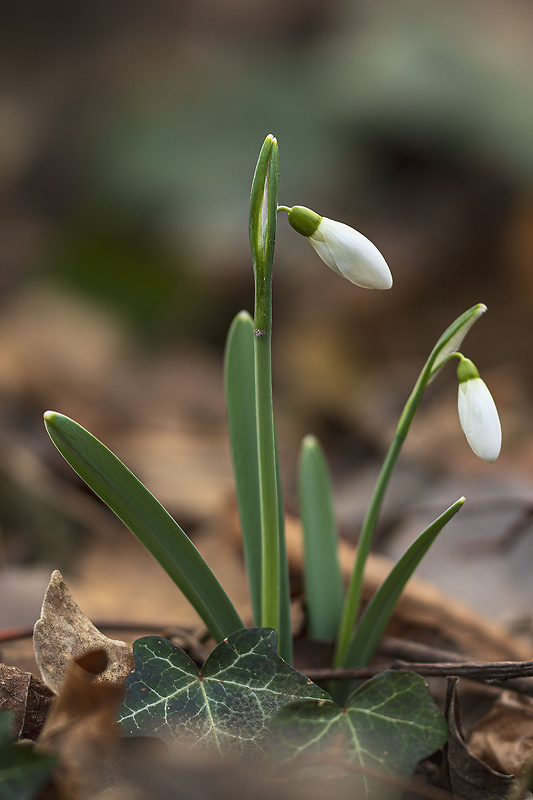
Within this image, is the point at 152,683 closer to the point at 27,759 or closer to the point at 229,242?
the point at 27,759

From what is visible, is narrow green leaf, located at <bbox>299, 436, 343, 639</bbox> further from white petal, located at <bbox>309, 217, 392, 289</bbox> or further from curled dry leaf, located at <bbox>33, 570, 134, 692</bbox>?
white petal, located at <bbox>309, 217, 392, 289</bbox>

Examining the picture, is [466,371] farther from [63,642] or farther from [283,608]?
[63,642]

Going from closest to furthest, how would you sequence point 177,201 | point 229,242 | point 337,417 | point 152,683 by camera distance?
point 152,683, point 337,417, point 229,242, point 177,201

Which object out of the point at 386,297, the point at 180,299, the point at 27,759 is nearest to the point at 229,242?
the point at 180,299

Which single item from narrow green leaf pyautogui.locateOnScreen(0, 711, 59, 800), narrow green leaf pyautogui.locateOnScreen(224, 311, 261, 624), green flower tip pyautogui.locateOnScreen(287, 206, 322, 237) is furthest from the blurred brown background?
→ green flower tip pyautogui.locateOnScreen(287, 206, 322, 237)

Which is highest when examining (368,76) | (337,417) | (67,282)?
(368,76)

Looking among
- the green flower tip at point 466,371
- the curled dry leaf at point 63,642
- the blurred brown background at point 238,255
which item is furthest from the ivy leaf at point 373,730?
the blurred brown background at point 238,255

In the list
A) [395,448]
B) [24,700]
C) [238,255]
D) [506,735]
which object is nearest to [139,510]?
[24,700]
